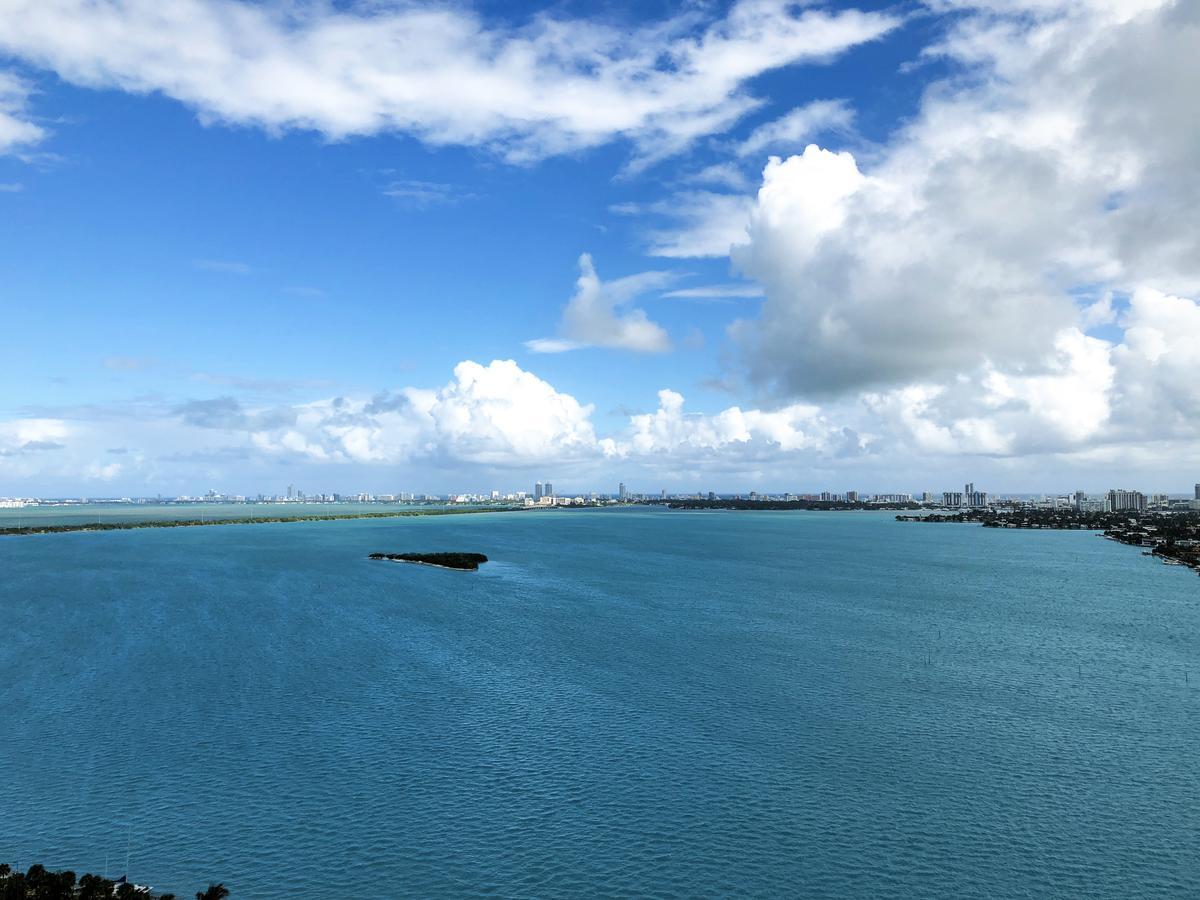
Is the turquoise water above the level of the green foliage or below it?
below

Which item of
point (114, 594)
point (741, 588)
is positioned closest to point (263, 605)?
point (114, 594)

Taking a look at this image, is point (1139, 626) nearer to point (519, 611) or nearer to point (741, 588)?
point (741, 588)

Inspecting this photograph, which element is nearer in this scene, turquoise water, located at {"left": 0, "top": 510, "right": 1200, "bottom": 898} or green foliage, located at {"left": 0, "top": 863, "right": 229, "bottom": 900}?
green foliage, located at {"left": 0, "top": 863, "right": 229, "bottom": 900}

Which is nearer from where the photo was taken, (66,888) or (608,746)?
(66,888)

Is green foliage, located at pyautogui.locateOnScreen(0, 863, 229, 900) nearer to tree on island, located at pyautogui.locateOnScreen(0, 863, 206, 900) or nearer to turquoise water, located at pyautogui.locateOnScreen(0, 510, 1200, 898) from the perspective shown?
tree on island, located at pyautogui.locateOnScreen(0, 863, 206, 900)

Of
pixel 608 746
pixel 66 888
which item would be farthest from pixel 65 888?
pixel 608 746

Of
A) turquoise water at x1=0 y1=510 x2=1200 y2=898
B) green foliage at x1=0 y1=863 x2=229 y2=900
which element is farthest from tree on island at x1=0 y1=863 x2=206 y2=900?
turquoise water at x1=0 y1=510 x2=1200 y2=898

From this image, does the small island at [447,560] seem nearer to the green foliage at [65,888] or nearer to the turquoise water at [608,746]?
the turquoise water at [608,746]

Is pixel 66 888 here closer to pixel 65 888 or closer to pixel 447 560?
pixel 65 888
